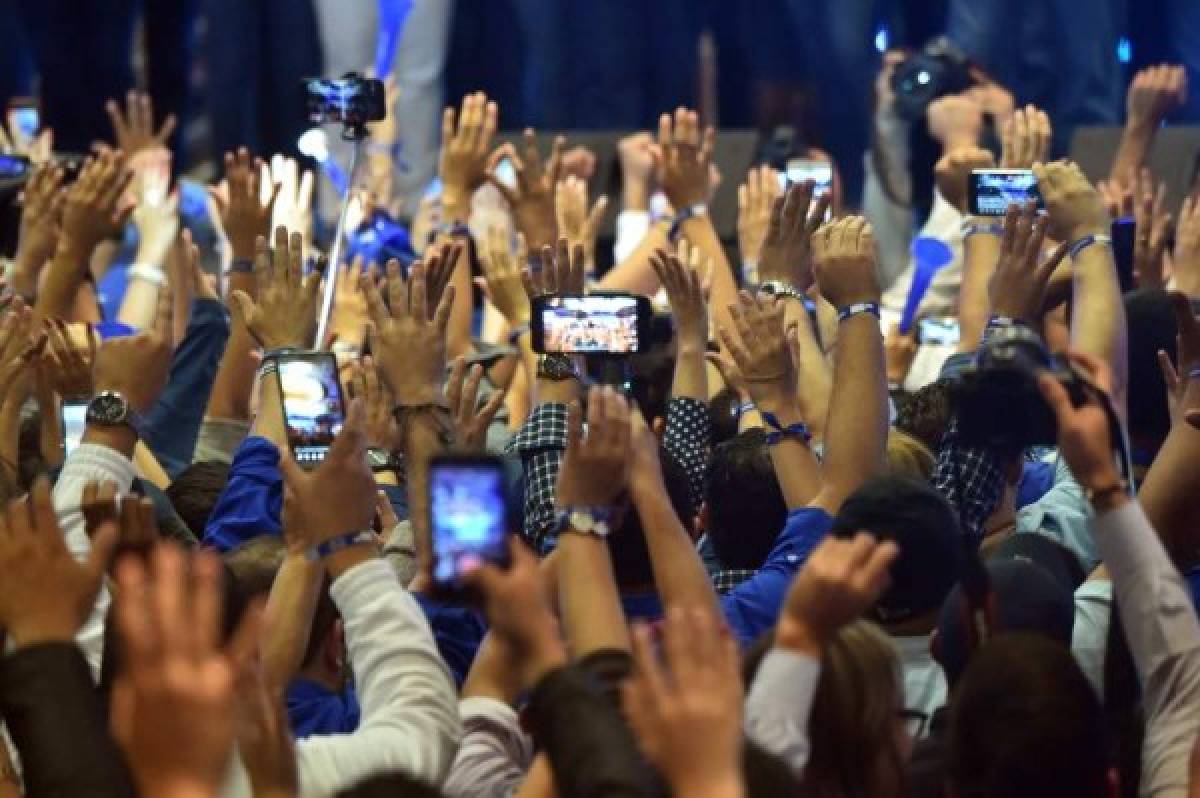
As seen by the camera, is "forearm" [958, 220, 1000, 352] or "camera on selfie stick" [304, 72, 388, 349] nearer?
"forearm" [958, 220, 1000, 352]

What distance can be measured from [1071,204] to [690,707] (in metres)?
1.92

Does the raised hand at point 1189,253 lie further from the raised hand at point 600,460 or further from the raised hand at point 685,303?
the raised hand at point 600,460

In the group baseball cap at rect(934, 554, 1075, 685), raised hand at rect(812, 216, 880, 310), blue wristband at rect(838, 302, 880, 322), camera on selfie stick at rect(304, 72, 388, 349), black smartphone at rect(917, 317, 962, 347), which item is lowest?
black smartphone at rect(917, 317, 962, 347)

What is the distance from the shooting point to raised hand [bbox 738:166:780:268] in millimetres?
5379

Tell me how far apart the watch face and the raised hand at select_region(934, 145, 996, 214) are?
7.02 ft

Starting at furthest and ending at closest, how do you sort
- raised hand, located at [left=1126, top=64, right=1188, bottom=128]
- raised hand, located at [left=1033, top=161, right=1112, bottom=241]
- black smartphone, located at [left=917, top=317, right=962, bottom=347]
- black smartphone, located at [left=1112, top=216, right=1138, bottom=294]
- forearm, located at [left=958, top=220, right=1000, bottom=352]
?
raised hand, located at [left=1126, top=64, right=1188, bottom=128]
black smartphone, located at [left=917, top=317, right=962, bottom=347]
black smartphone, located at [left=1112, top=216, right=1138, bottom=294]
forearm, located at [left=958, top=220, right=1000, bottom=352]
raised hand, located at [left=1033, top=161, right=1112, bottom=241]

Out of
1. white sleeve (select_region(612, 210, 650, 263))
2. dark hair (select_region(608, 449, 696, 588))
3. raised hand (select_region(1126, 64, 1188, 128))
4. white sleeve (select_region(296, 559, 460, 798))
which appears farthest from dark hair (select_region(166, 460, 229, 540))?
white sleeve (select_region(612, 210, 650, 263))

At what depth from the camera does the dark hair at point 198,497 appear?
13.1ft

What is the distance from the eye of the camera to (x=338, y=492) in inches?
113

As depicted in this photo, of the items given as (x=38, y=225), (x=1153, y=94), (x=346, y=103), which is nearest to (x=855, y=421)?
(x=346, y=103)

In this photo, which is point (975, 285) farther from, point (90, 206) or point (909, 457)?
point (90, 206)

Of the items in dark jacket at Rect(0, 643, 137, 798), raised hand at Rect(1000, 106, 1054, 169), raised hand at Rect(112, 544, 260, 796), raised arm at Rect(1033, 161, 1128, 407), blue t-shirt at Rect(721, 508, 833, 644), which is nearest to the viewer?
raised hand at Rect(112, 544, 260, 796)

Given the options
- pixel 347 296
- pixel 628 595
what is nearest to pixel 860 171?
pixel 347 296

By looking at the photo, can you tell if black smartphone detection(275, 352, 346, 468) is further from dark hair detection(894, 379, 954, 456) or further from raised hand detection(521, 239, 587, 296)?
dark hair detection(894, 379, 954, 456)
